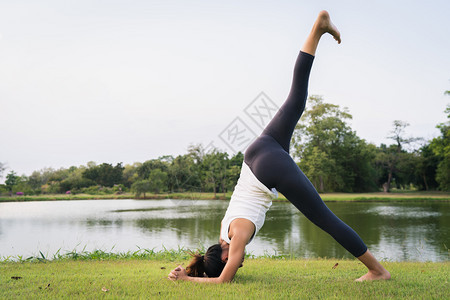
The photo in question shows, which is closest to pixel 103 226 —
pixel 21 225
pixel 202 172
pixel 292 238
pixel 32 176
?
pixel 21 225

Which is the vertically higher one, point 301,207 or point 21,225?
point 301,207

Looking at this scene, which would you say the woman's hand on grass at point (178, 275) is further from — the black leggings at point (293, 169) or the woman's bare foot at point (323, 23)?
the woman's bare foot at point (323, 23)

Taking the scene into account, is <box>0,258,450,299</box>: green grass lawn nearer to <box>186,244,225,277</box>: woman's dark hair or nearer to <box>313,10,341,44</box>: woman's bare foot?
<box>186,244,225,277</box>: woman's dark hair

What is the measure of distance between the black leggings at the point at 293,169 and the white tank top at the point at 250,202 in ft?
0.20

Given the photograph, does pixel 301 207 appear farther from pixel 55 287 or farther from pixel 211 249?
pixel 55 287

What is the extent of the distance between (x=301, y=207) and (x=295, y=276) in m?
0.69

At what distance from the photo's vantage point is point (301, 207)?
2.30 meters

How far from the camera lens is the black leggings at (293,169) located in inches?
88.7

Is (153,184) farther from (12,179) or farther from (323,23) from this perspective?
(323,23)

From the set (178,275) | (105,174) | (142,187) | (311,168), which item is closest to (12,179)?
(105,174)

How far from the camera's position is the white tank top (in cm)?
230

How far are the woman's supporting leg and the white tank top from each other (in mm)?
65

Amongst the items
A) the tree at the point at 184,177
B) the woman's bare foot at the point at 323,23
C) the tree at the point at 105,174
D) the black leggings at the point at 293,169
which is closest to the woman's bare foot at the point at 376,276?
the black leggings at the point at 293,169

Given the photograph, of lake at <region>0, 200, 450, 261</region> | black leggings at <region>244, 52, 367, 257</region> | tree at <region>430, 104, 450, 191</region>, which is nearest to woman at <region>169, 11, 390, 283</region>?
black leggings at <region>244, 52, 367, 257</region>
